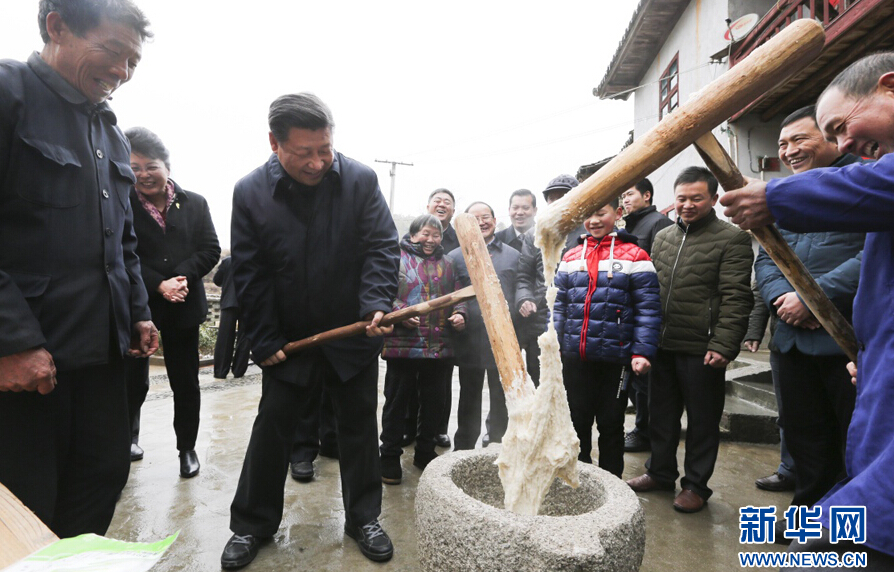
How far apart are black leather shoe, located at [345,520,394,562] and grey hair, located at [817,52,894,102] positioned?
2.44m

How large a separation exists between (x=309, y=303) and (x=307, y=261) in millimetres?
213

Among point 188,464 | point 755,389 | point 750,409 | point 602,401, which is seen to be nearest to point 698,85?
point 755,389

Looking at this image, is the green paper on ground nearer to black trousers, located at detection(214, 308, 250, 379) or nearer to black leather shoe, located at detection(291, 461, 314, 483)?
black leather shoe, located at detection(291, 461, 314, 483)

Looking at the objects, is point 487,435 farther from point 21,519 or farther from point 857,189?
point 21,519

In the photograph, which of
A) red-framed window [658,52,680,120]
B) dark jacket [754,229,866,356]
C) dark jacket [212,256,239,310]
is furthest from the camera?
red-framed window [658,52,680,120]

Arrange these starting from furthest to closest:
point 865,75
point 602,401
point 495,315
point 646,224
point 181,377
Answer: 1. point 646,224
2. point 181,377
3. point 602,401
4. point 495,315
5. point 865,75

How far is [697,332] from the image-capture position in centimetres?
295

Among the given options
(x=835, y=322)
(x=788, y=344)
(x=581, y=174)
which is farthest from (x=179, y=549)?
(x=581, y=174)

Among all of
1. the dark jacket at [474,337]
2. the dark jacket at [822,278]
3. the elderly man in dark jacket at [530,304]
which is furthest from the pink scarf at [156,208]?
the dark jacket at [822,278]

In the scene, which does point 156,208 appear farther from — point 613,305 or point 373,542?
point 613,305

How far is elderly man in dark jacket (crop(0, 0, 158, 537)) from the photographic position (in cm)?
152

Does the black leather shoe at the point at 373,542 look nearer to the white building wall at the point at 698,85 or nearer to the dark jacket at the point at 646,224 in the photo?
the dark jacket at the point at 646,224

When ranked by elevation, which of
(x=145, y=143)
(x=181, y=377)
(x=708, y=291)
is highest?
(x=145, y=143)

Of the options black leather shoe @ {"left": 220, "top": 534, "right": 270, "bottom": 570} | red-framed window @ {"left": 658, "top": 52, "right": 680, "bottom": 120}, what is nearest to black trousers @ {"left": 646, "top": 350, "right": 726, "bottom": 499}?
black leather shoe @ {"left": 220, "top": 534, "right": 270, "bottom": 570}
